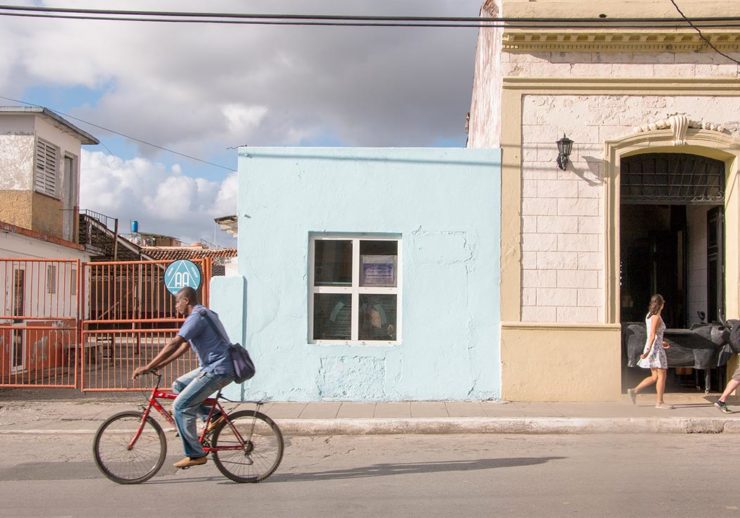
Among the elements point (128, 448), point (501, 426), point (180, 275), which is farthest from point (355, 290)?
point (128, 448)

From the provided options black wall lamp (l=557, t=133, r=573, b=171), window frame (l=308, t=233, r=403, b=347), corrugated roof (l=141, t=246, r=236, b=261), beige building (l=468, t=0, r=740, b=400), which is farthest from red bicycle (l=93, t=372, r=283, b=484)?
corrugated roof (l=141, t=246, r=236, b=261)

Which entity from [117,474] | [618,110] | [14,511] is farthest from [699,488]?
[618,110]

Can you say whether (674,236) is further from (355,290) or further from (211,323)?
(211,323)

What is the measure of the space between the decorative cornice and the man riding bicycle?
6.88 m

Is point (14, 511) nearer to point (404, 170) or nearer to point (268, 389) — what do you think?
point (268, 389)

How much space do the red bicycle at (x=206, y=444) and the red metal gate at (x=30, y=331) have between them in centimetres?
516

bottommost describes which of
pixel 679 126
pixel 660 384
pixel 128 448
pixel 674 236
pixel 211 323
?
pixel 128 448

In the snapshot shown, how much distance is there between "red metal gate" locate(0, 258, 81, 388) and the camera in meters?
11.9

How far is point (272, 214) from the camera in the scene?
11.2 metres

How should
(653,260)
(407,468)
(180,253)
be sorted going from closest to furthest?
(407,468)
(653,260)
(180,253)

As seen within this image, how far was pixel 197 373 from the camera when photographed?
264 inches

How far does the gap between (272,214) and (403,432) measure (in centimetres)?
385

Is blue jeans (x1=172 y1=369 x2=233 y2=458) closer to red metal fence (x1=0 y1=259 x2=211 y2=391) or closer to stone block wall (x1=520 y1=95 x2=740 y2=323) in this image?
red metal fence (x1=0 y1=259 x2=211 y2=391)

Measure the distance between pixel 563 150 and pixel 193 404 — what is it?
266 inches
